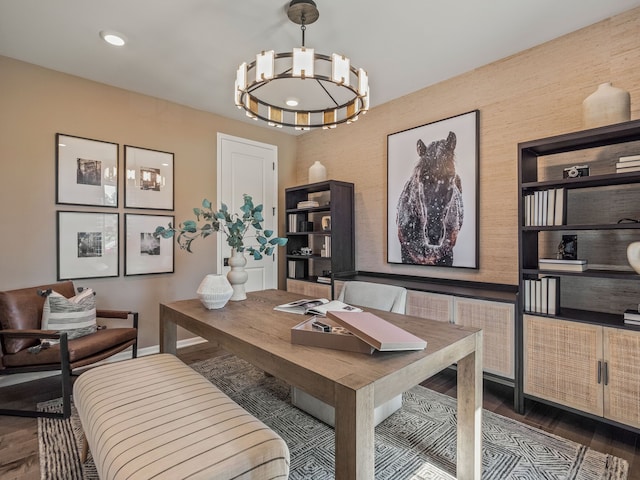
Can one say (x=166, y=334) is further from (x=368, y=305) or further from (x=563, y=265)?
(x=563, y=265)

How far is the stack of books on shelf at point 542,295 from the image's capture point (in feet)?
7.09

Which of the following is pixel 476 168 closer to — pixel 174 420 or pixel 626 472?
pixel 626 472

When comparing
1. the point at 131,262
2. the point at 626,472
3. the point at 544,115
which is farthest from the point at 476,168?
the point at 131,262

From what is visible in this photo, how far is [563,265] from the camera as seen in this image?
2129 millimetres

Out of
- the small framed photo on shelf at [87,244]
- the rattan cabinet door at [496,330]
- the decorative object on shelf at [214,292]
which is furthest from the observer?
the small framed photo on shelf at [87,244]

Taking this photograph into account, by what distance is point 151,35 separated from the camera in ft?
7.78

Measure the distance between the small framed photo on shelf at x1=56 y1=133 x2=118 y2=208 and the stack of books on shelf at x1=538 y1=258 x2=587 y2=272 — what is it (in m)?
3.64

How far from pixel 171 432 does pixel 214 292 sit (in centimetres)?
87

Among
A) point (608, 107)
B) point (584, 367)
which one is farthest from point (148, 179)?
point (584, 367)

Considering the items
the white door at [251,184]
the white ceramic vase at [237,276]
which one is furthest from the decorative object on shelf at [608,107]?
the white door at [251,184]

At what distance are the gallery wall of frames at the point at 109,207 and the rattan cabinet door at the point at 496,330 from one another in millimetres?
2978

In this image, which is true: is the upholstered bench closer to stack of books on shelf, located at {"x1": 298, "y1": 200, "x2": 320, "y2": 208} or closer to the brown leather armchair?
the brown leather armchair

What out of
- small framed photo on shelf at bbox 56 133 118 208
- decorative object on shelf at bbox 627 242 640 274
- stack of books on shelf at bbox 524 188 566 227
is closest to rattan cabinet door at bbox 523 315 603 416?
decorative object on shelf at bbox 627 242 640 274

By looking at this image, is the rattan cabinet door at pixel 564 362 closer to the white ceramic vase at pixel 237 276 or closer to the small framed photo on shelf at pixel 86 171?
the white ceramic vase at pixel 237 276
